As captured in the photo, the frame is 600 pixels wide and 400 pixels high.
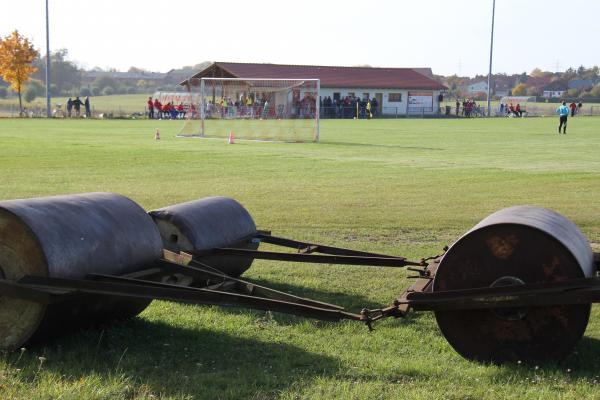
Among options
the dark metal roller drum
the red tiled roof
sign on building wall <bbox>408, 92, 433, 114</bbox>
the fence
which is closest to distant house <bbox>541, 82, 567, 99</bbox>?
the fence

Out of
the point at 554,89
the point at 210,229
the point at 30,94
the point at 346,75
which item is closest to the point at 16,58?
the point at 346,75

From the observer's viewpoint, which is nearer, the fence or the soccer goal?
the soccer goal

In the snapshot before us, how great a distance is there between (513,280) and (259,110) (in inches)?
1426

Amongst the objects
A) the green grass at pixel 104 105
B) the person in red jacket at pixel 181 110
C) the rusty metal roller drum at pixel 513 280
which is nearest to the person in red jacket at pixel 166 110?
the person in red jacket at pixel 181 110

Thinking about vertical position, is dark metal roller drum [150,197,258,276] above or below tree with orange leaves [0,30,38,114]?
below

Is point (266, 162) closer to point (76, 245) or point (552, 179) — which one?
point (552, 179)

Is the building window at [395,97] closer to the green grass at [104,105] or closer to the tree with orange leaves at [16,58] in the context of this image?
the green grass at [104,105]

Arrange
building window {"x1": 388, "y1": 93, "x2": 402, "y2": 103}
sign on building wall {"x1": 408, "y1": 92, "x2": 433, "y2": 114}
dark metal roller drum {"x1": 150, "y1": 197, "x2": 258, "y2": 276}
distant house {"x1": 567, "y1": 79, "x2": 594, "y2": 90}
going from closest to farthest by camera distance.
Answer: dark metal roller drum {"x1": 150, "y1": 197, "x2": 258, "y2": 276} < building window {"x1": 388, "y1": 93, "x2": 402, "y2": 103} < sign on building wall {"x1": 408, "y1": 92, "x2": 433, "y2": 114} < distant house {"x1": 567, "y1": 79, "x2": 594, "y2": 90}

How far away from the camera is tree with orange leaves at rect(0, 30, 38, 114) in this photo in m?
82.4

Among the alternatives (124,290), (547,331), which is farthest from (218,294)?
(547,331)

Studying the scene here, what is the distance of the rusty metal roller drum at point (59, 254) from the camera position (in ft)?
18.7

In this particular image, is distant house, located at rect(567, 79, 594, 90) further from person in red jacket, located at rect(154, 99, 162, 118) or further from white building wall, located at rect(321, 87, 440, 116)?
person in red jacket, located at rect(154, 99, 162, 118)

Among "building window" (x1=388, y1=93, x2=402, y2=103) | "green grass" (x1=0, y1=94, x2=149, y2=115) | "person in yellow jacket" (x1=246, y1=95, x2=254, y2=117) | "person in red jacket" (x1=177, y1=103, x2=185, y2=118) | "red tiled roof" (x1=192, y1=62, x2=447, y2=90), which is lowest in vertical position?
"green grass" (x1=0, y1=94, x2=149, y2=115)

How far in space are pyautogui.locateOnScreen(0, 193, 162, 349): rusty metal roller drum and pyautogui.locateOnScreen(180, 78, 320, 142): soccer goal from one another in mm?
32714
